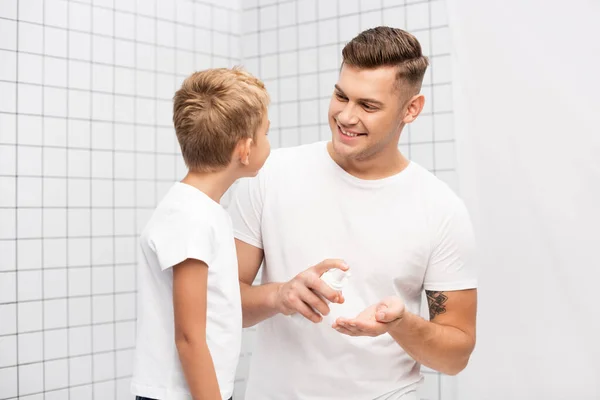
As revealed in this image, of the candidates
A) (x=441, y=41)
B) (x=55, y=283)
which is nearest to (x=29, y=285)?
(x=55, y=283)

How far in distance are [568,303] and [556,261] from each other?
0.42 feet

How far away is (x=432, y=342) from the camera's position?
4.84 ft

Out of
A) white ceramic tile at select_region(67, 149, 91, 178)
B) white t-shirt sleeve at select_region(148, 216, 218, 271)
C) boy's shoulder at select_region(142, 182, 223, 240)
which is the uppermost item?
white ceramic tile at select_region(67, 149, 91, 178)

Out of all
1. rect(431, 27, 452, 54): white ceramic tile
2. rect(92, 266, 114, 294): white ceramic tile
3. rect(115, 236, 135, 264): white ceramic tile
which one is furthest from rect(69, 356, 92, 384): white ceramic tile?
rect(431, 27, 452, 54): white ceramic tile

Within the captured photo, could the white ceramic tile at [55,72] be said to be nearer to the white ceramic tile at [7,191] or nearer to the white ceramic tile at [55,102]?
the white ceramic tile at [55,102]

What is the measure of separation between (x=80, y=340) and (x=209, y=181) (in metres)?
1.22

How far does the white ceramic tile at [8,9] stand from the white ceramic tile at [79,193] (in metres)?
0.51

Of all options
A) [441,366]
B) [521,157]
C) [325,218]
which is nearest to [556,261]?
[521,157]

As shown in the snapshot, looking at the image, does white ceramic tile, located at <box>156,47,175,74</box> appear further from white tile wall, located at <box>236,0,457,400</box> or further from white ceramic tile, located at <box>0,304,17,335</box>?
white ceramic tile, located at <box>0,304,17,335</box>

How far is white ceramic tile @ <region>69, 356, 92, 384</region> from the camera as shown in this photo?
222 cm

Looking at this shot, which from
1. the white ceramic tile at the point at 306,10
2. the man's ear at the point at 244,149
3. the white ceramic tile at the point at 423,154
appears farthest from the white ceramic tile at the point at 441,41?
the man's ear at the point at 244,149

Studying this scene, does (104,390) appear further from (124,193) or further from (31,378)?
(124,193)

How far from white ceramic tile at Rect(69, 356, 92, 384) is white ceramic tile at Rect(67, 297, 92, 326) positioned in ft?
0.26

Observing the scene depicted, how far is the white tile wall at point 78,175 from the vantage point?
2090mm
